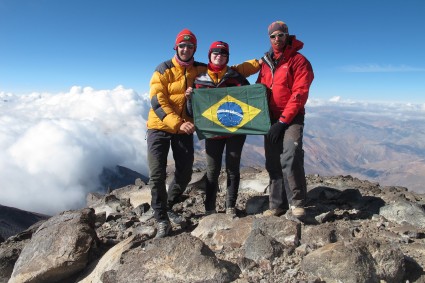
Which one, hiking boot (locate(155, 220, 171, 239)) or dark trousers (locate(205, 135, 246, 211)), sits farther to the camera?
dark trousers (locate(205, 135, 246, 211))

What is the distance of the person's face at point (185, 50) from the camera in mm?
9234

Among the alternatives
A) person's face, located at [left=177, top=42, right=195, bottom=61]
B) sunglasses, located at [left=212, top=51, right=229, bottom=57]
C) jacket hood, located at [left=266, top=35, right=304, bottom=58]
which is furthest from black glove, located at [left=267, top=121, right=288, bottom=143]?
person's face, located at [left=177, top=42, right=195, bottom=61]

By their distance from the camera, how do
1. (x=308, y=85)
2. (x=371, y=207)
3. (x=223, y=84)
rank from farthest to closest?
(x=371, y=207)
(x=223, y=84)
(x=308, y=85)

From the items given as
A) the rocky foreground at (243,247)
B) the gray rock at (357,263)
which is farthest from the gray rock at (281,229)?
the gray rock at (357,263)

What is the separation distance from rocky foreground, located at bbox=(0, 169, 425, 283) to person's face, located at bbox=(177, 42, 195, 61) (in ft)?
15.5

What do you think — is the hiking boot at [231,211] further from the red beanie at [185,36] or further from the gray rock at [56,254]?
the red beanie at [185,36]

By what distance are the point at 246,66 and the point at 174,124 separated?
9.66 ft

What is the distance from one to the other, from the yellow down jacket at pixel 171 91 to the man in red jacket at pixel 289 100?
3.74 feet

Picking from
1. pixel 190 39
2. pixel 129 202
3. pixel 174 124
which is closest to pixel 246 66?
pixel 190 39

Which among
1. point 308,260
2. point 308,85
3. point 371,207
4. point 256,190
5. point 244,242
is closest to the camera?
point 308,260

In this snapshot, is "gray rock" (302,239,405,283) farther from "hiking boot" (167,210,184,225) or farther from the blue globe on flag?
the blue globe on flag

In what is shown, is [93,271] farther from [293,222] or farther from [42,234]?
[293,222]

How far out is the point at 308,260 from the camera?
664 cm

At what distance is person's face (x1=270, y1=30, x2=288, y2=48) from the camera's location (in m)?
8.83
